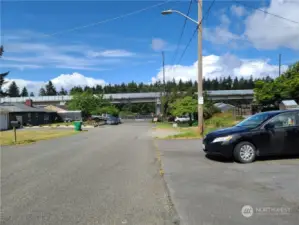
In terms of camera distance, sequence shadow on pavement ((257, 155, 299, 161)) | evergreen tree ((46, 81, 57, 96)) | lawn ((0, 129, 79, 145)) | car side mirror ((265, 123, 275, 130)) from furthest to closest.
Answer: evergreen tree ((46, 81, 57, 96)) < lawn ((0, 129, 79, 145)) < shadow on pavement ((257, 155, 299, 161)) < car side mirror ((265, 123, 275, 130))

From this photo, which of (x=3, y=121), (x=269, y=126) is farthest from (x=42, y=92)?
(x=269, y=126)

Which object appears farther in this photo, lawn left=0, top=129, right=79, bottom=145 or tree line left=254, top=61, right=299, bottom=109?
tree line left=254, top=61, right=299, bottom=109

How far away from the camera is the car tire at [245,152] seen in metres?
9.89

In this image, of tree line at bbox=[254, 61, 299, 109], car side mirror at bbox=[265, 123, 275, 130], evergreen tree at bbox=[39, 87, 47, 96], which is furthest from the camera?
evergreen tree at bbox=[39, 87, 47, 96]

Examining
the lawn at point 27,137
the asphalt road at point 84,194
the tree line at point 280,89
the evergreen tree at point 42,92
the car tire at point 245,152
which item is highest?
the evergreen tree at point 42,92

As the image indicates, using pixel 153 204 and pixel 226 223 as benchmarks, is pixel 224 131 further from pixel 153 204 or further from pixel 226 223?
pixel 226 223

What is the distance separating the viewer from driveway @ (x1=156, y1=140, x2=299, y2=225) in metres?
5.01

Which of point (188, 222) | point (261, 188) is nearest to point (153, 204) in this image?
point (188, 222)

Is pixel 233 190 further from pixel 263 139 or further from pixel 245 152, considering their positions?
pixel 263 139

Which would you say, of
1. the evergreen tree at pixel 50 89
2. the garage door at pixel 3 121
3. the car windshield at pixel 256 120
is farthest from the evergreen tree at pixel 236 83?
the car windshield at pixel 256 120

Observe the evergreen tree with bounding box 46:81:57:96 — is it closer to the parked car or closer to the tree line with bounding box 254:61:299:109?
the tree line with bounding box 254:61:299:109

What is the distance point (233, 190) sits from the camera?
21.7ft

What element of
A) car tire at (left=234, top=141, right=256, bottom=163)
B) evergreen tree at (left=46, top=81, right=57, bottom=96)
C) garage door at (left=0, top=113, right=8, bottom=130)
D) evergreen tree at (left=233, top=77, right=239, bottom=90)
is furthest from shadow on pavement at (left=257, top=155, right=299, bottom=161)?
evergreen tree at (left=46, top=81, right=57, bottom=96)

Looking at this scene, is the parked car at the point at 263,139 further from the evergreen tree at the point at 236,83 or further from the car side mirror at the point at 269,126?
the evergreen tree at the point at 236,83
